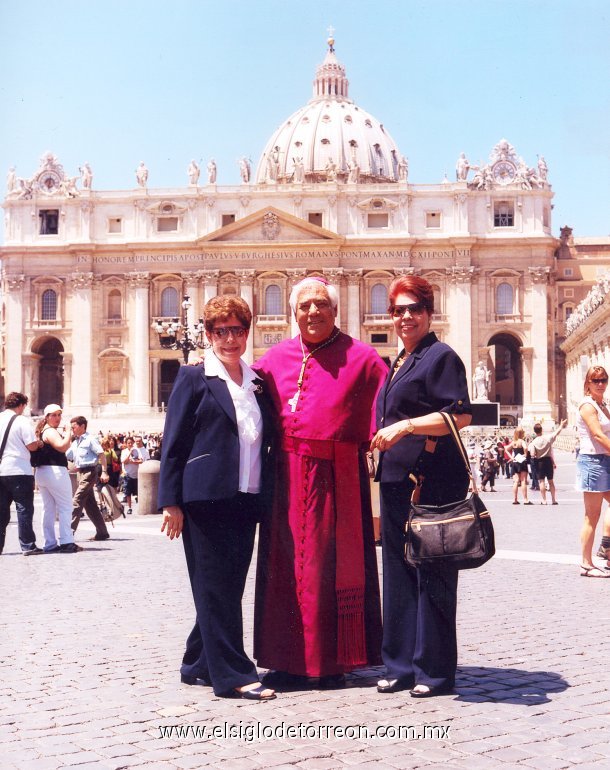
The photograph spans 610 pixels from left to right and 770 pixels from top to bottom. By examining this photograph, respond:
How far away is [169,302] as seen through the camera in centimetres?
6041

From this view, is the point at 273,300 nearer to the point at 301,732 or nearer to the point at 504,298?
the point at 504,298

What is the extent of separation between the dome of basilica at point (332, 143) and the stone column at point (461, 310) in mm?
26176

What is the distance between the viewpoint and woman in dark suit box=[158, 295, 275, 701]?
4934 mm


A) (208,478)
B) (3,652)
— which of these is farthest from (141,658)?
(208,478)

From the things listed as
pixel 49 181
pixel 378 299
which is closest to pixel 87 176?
pixel 49 181

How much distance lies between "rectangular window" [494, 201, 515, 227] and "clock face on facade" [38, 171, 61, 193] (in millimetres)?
25804

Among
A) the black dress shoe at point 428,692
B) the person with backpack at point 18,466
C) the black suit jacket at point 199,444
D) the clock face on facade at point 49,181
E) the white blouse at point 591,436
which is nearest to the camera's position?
the black dress shoe at point 428,692

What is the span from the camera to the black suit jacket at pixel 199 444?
16.3ft

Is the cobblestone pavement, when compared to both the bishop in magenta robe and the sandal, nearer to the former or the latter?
the bishop in magenta robe

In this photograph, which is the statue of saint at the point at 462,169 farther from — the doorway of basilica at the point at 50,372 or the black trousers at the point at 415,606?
the black trousers at the point at 415,606

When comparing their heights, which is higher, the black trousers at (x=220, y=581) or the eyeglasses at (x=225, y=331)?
the eyeglasses at (x=225, y=331)

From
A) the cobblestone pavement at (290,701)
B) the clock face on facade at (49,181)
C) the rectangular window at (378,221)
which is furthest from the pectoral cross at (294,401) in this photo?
the clock face on facade at (49,181)

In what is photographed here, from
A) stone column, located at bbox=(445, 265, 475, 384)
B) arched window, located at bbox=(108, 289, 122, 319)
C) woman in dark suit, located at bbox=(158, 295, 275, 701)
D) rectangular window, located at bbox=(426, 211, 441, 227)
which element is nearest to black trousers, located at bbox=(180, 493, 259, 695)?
woman in dark suit, located at bbox=(158, 295, 275, 701)

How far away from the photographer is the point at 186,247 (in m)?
59.5
